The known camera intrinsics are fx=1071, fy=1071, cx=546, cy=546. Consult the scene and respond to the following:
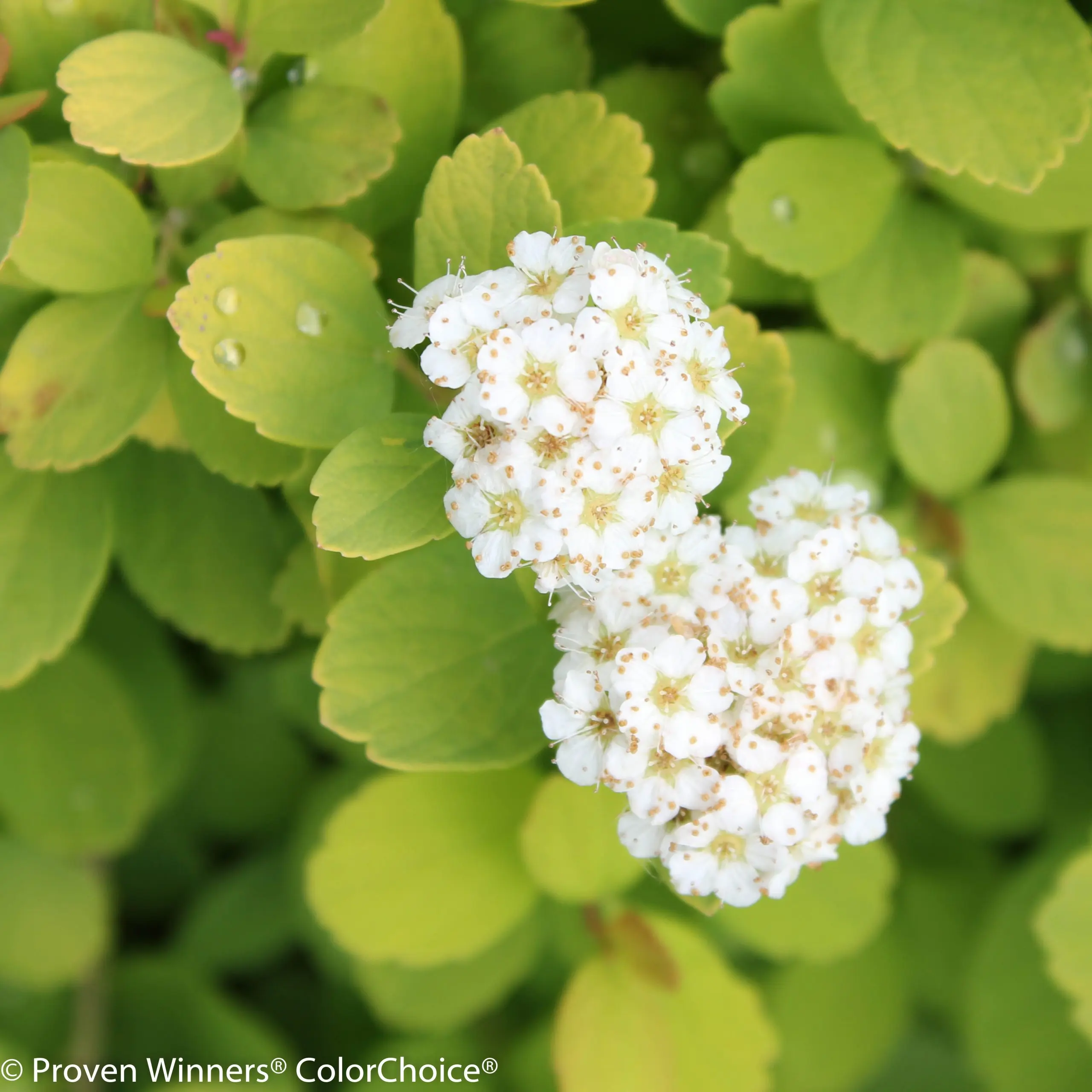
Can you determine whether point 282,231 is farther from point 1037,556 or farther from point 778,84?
point 1037,556

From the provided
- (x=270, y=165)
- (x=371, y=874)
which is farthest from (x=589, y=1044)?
(x=270, y=165)

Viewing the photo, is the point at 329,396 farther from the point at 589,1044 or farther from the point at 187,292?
the point at 589,1044

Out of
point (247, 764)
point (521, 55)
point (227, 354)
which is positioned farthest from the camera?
point (247, 764)

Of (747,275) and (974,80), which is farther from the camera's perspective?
(747,275)

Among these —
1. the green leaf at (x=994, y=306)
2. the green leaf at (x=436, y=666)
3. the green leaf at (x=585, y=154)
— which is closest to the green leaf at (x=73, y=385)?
the green leaf at (x=436, y=666)

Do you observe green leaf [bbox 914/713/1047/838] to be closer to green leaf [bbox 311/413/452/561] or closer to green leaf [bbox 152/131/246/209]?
green leaf [bbox 311/413/452/561]

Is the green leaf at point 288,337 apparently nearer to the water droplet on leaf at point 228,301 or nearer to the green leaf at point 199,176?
the water droplet on leaf at point 228,301

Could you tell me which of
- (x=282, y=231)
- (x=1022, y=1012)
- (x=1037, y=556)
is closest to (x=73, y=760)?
(x=282, y=231)
